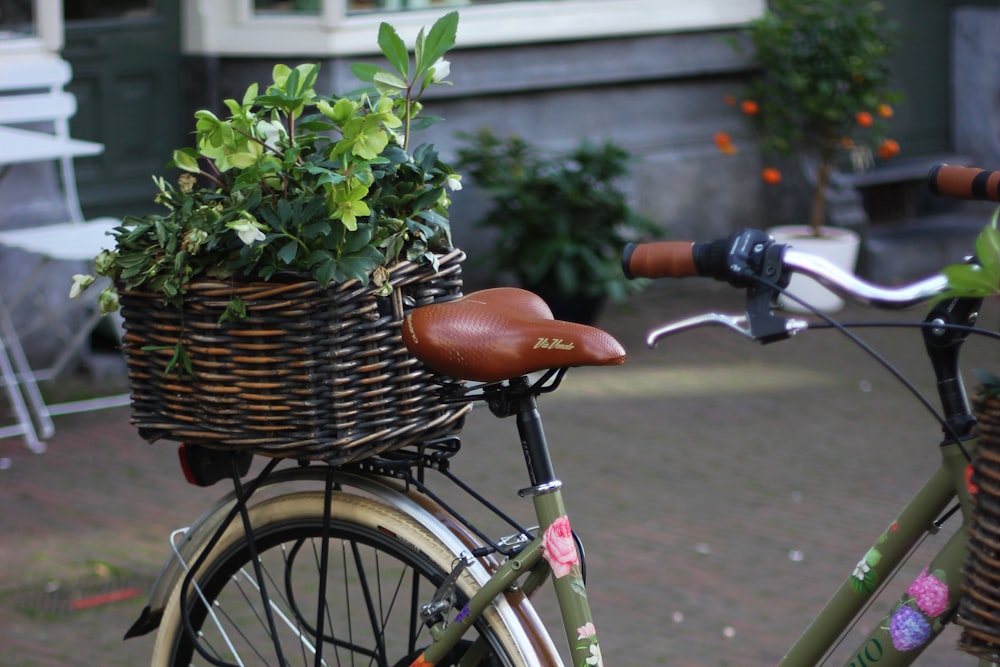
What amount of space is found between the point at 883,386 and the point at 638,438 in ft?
5.26

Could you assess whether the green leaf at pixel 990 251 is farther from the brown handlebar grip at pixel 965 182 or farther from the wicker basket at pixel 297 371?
the wicker basket at pixel 297 371

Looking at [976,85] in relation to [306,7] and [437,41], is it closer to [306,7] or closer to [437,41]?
[306,7]

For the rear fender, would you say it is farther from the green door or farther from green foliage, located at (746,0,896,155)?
green foliage, located at (746,0,896,155)

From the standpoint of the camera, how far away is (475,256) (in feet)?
26.8

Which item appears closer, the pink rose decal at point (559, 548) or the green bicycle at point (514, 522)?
the green bicycle at point (514, 522)

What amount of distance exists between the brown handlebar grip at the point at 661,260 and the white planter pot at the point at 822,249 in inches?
238

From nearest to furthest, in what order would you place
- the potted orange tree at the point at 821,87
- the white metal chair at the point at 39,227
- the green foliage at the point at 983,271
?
the green foliage at the point at 983,271 → the white metal chair at the point at 39,227 → the potted orange tree at the point at 821,87

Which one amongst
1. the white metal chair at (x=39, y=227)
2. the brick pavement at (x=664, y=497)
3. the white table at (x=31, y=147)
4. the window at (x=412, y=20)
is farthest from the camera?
the window at (x=412, y=20)

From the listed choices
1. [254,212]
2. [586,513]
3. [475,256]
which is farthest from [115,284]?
[475,256]

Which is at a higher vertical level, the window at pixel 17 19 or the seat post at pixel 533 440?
the window at pixel 17 19

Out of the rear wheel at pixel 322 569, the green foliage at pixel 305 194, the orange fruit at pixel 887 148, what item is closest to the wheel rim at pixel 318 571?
the rear wheel at pixel 322 569

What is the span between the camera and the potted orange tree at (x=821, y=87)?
8.39 m

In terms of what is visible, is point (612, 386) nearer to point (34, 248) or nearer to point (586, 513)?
point (586, 513)

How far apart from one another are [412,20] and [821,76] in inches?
99.5
